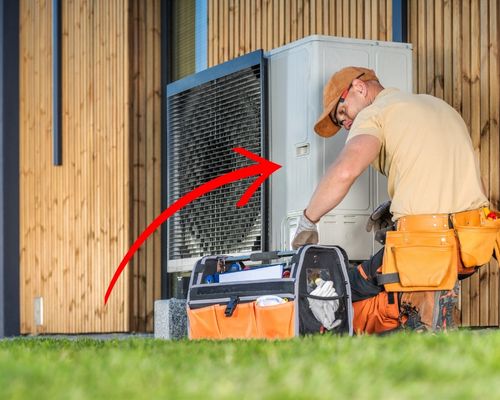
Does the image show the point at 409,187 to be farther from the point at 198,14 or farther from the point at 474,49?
the point at 198,14

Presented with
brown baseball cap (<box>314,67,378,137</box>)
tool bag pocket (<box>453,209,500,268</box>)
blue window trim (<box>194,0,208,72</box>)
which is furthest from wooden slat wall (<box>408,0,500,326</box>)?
blue window trim (<box>194,0,208,72</box>)

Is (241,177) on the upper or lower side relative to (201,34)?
lower

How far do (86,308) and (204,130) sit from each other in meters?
3.31

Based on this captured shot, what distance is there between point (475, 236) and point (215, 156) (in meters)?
2.33

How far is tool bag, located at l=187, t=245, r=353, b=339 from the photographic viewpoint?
201 inches

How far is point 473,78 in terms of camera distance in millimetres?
6750

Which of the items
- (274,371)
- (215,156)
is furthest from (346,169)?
(274,371)

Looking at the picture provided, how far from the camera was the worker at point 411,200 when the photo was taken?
515cm

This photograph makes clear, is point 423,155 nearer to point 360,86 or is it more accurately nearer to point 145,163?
point 360,86

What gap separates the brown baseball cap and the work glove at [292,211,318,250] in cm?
59

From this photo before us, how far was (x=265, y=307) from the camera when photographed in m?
5.13

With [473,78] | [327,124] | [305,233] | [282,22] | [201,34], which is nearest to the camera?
[305,233]

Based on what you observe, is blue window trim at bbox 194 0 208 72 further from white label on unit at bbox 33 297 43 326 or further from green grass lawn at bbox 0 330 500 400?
green grass lawn at bbox 0 330 500 400

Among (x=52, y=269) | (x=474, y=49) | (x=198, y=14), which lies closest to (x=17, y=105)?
(x=52, y=269)
